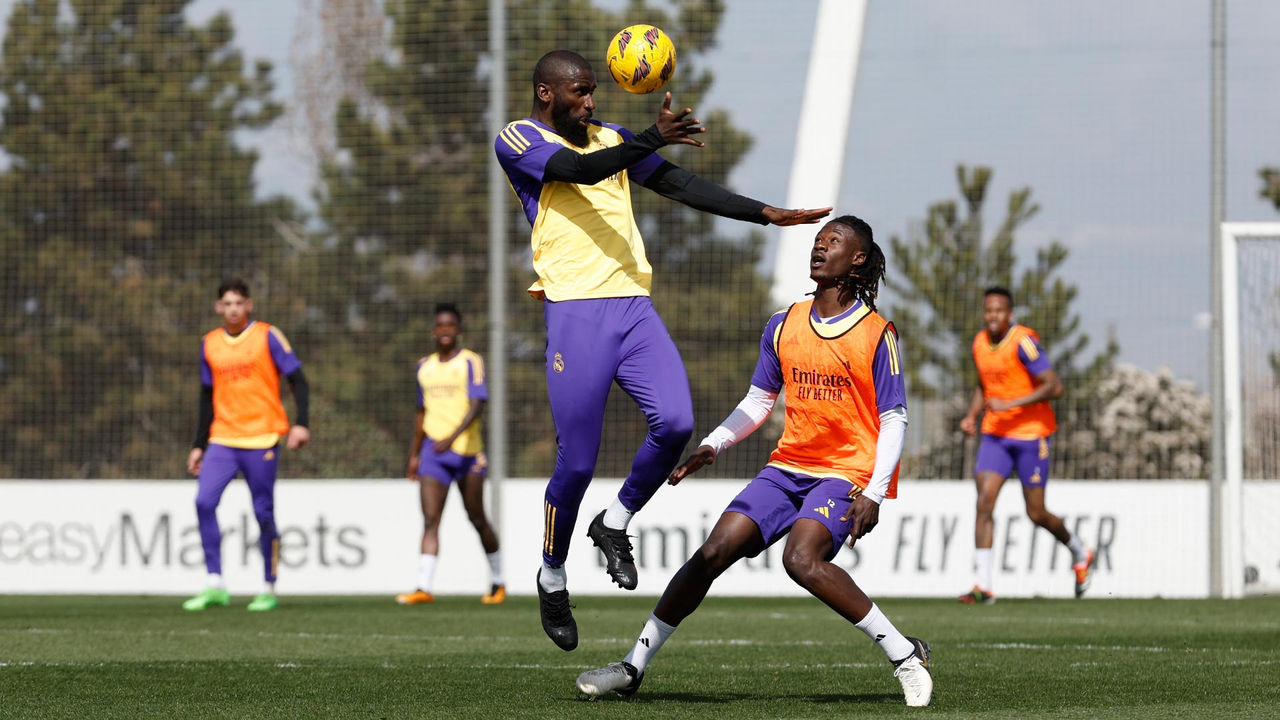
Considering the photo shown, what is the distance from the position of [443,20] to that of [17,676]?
39.2 ft

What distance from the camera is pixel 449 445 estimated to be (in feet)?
45.2

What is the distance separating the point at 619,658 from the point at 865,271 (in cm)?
293

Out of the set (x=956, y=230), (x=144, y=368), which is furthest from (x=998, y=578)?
(x=144, y=368)

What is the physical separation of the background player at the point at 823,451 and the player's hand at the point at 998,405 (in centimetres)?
703

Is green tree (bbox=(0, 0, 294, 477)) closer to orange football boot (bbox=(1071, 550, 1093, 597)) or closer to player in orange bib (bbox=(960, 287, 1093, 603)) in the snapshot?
player in orange bib (bbox=(960, 287, 1093, 603))

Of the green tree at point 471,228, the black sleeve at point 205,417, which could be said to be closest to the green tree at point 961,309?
the green tree at point 471,228

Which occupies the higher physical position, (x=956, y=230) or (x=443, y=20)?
(x=443, y=20)

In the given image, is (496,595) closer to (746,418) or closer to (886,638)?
Result: (746,418)

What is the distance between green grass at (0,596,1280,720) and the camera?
639 cm

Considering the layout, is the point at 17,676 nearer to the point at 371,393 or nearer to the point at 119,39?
the point at 371,393

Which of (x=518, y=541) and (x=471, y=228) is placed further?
(x=471, y=228)

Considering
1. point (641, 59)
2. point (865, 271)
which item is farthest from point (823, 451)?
point (641, 59)

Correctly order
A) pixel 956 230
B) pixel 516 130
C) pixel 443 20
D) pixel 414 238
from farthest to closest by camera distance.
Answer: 1. pixel 414 238
2. pixel 443 20
3. pixel 956 230
4. pixel 516 130

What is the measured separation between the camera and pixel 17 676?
7535 millimetres
